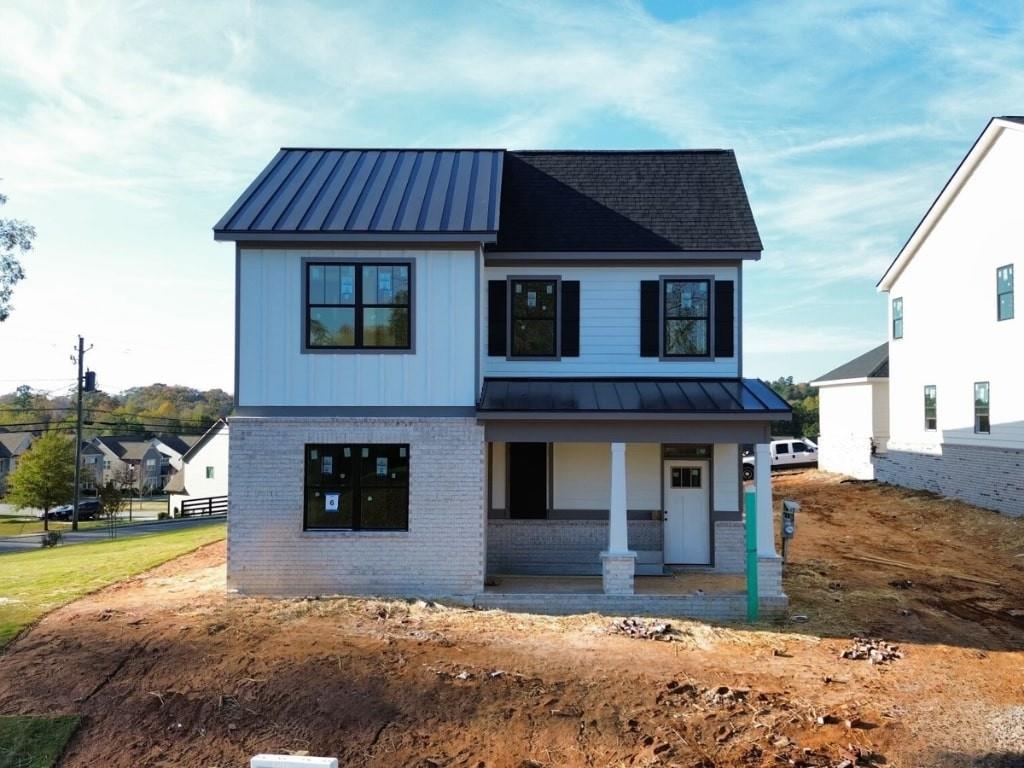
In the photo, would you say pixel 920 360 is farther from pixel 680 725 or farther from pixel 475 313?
pixel 680 725

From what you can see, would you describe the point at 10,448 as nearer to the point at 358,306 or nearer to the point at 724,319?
the point at 358,306

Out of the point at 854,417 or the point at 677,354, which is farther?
the point at 854,417

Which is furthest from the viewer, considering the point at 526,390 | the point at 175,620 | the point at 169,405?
the point at 169,405

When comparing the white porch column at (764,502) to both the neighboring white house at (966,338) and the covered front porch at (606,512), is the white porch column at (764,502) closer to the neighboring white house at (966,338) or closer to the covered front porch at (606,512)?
the covered front porch at (606,512)

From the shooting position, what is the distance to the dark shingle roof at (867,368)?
29320mm

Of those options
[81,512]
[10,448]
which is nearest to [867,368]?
[81,512]

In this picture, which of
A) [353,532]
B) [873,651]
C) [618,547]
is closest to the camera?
[873,651]

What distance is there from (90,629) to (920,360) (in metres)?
27.3

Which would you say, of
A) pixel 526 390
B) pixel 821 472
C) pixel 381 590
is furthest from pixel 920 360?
pixel 381 590

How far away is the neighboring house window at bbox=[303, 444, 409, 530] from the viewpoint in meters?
10.9

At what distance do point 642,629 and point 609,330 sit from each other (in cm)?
545

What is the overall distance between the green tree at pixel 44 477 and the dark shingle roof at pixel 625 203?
4169 centimetres

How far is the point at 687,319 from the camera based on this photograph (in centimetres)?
1227

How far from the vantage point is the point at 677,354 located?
40.3 ft
